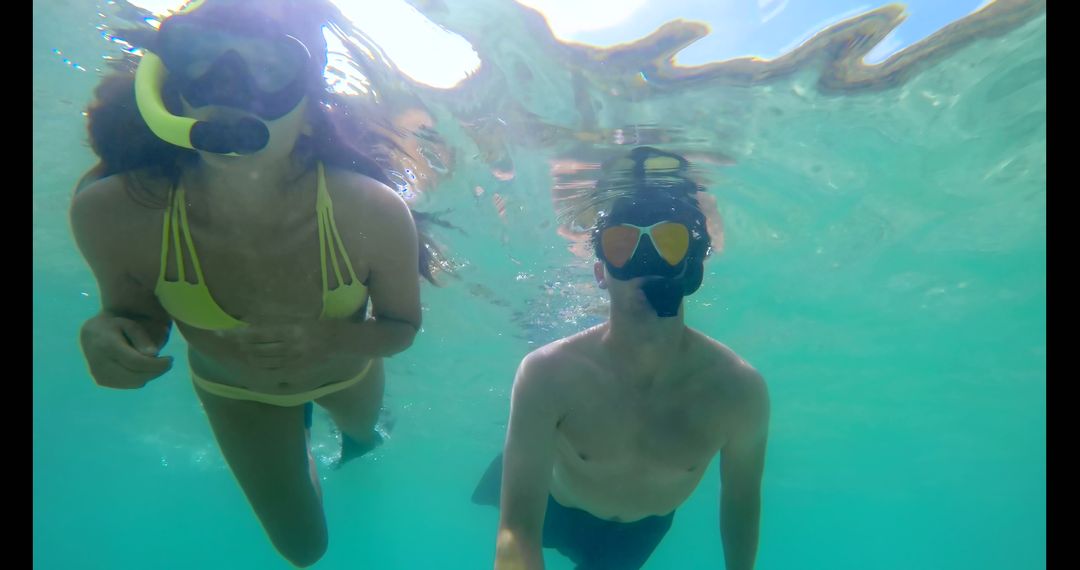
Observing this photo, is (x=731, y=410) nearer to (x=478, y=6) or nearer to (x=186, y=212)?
(x=186, y=212)

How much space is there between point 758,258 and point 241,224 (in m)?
11.8

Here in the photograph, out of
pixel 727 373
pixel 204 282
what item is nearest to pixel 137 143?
pixel 204 282

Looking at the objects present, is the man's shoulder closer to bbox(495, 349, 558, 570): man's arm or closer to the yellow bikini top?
bbox(495, 349, 558, 570): man's arm

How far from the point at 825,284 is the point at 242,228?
14.6 metres

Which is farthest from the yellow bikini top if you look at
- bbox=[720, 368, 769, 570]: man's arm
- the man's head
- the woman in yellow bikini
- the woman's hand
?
bbox=[720, 368, 769, 570]: man's arm

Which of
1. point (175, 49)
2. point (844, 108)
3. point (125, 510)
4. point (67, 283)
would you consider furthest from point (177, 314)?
point (125, 510)

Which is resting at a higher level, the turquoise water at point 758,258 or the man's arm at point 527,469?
the turquoise water at point 758,258

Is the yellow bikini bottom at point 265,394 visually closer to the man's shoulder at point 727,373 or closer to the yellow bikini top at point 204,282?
the yellow bikini top at point 204,282

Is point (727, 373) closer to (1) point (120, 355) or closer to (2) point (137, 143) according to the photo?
(1) point (120, 355)

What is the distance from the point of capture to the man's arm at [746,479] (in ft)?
14.8

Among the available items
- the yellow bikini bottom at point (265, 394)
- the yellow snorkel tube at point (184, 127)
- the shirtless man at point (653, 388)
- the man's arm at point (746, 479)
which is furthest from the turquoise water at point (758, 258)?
the man's arm at point (746, 479)

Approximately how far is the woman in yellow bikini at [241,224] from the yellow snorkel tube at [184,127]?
0.21 feet

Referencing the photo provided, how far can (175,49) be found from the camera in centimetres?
326

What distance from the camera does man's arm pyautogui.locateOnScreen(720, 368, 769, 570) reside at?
14.8 ft
